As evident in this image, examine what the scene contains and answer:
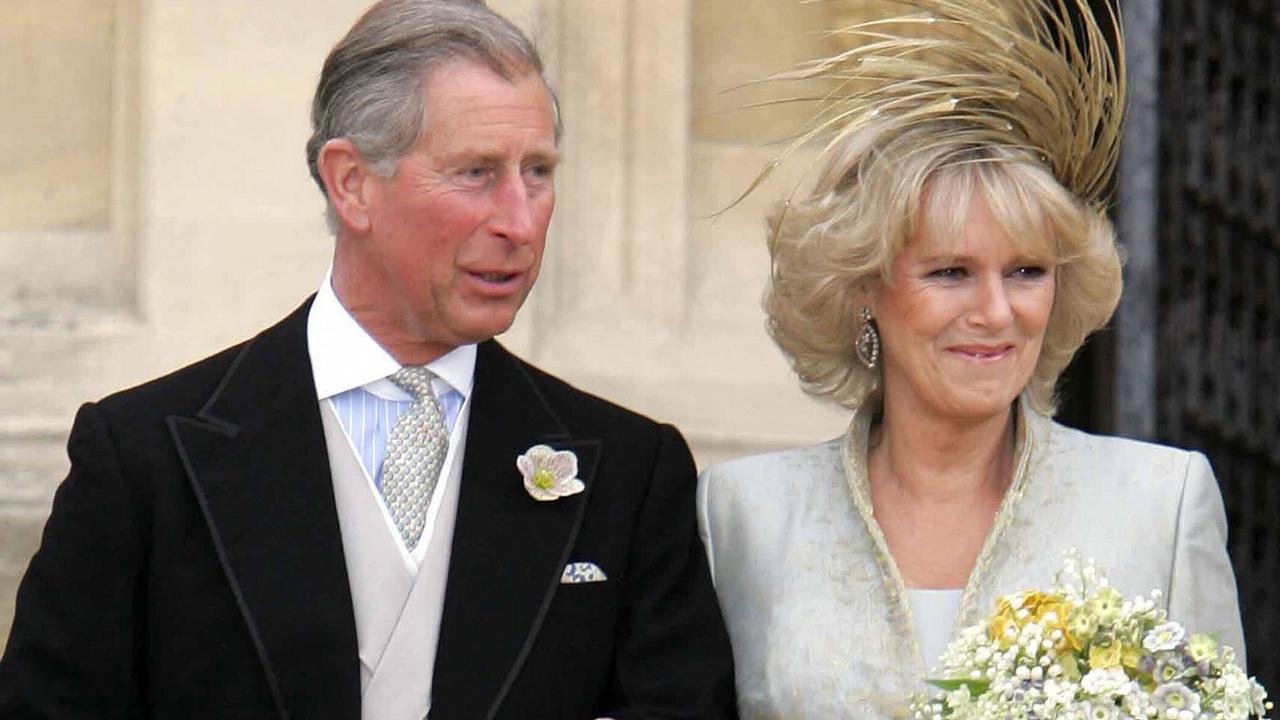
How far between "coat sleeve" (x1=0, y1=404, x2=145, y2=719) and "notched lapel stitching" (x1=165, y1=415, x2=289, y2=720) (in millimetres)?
93

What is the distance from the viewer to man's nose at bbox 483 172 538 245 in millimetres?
3877

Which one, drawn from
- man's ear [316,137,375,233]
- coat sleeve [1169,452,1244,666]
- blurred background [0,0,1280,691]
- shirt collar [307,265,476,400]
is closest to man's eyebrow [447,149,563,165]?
man's ear [316,137,375,233]

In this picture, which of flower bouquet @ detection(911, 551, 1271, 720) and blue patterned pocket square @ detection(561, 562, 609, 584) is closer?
flower bouquet @ detection(911, 551, 1271, 720)

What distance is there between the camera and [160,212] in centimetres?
541

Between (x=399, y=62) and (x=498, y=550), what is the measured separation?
0.73m

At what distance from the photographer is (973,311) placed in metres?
4.14

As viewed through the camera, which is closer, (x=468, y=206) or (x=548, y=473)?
(x=468, y=206)

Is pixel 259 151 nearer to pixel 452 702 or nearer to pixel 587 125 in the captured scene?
pixel 587 125

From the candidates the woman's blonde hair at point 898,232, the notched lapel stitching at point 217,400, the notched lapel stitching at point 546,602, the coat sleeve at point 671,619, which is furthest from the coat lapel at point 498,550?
the woman's blonde hair at point 898,232

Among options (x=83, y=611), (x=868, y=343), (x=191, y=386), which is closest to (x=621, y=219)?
(x=868, y=343)

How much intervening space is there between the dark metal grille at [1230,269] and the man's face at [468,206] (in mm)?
2322

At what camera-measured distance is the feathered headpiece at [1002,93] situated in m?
4.24

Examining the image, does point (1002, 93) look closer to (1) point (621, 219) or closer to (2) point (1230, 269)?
(1) point (621, 219)

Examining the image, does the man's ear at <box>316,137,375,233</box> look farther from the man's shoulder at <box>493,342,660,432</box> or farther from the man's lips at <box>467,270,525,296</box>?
the man's shoulder at <box>493,342,660,432</box>
